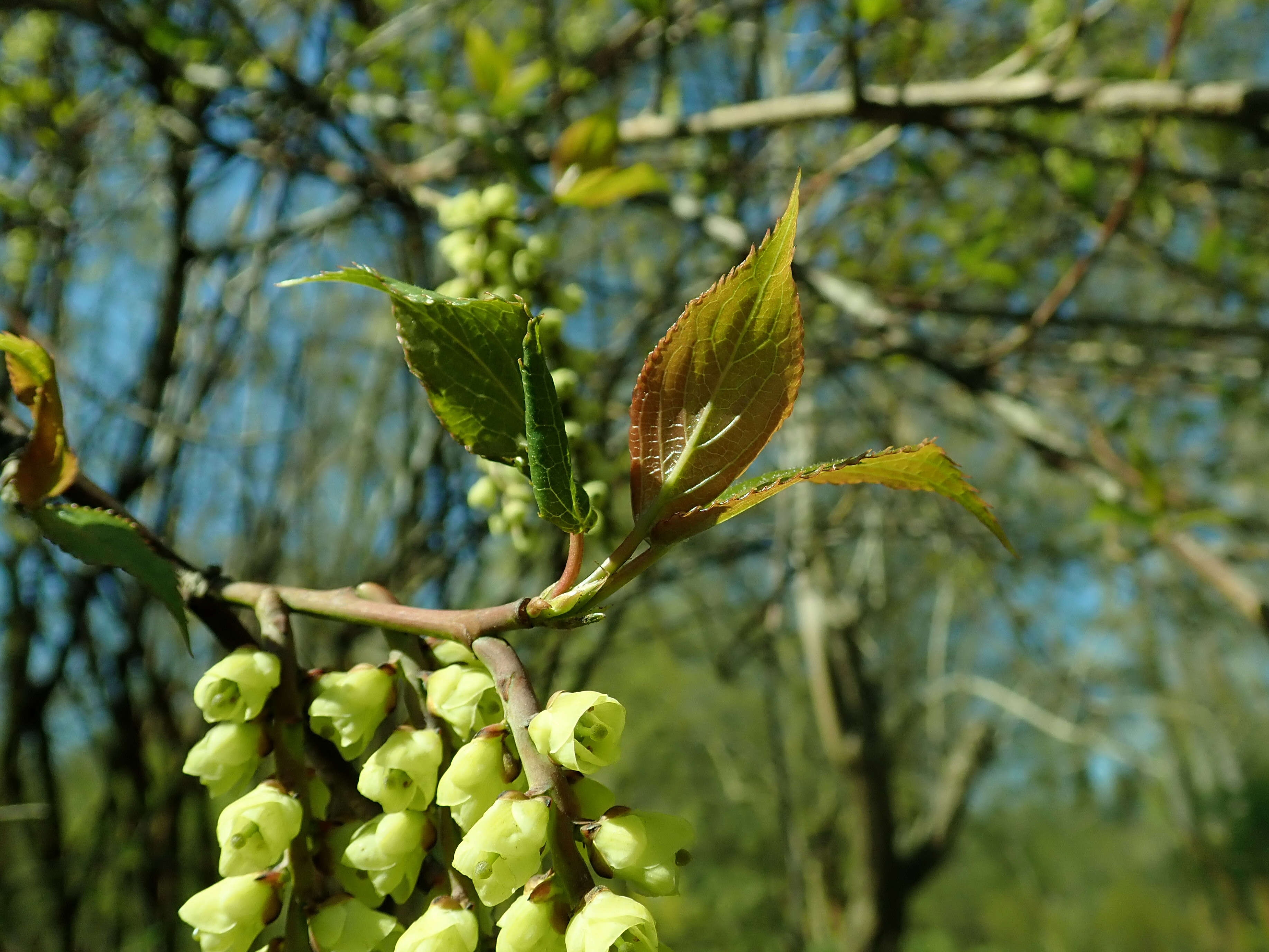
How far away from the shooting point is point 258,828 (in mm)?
473

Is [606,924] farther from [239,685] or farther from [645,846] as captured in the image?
[239,685]

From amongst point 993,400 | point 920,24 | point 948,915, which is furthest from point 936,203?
point 948,915

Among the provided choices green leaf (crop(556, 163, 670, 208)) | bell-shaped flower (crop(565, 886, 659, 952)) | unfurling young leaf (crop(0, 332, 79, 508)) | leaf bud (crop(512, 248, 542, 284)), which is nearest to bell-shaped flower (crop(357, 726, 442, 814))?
bell-shaped flower (crop(565, 886, 659, 952))

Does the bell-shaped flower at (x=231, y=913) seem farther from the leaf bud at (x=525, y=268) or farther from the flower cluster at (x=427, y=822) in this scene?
the leaf bud at (x=525, y=268)

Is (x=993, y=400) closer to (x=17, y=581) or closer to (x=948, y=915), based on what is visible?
(x=17, y=581)

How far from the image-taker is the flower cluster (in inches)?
15.7

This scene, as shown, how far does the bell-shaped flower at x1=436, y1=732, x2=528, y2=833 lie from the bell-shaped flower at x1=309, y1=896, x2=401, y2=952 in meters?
0.07

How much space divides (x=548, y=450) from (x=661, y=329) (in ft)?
6.37

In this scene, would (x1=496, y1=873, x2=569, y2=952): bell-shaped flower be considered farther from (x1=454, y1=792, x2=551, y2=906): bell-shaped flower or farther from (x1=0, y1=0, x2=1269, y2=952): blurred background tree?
(x1=0, y1=0, x2=1269, y2=952): blurred background tree

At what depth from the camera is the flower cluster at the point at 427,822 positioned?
40 cm

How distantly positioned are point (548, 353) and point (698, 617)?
4.89 feet

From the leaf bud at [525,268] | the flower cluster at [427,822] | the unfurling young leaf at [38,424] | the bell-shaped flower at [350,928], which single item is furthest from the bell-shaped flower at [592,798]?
the leaf bud at [525,268]

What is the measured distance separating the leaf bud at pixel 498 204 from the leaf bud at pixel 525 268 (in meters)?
0.04

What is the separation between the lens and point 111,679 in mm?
1893
